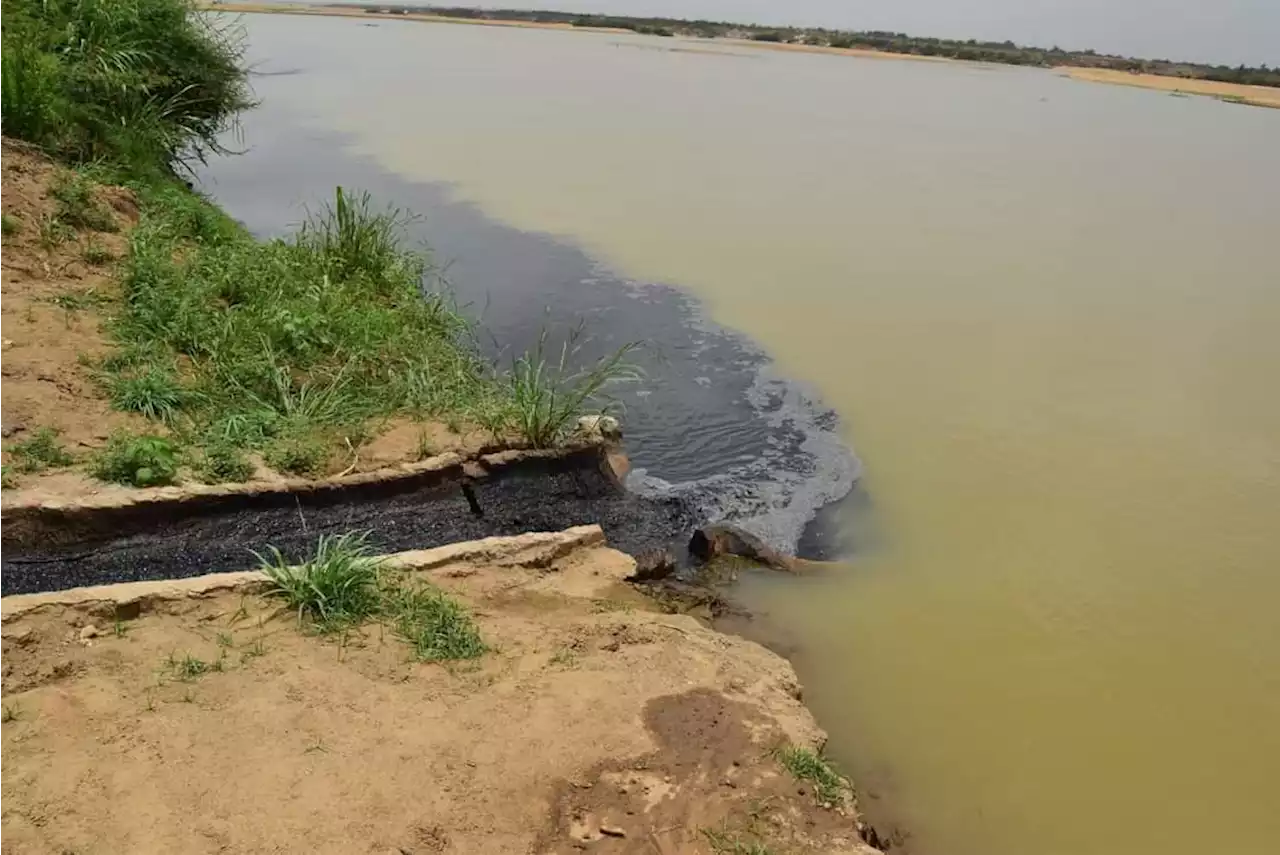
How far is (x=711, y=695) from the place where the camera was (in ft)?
11.5

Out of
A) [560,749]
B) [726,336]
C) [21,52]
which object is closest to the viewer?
[560,749]

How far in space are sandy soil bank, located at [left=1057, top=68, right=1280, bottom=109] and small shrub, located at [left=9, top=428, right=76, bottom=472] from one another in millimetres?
26659

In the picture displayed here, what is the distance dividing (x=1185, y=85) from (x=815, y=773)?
31567mm

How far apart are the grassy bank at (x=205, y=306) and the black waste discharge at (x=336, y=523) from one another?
20cm

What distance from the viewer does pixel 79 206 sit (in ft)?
20.8

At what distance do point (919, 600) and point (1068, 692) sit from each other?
→ 823mm

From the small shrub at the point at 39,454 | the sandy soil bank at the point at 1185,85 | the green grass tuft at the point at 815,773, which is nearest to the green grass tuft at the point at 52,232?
the small shrub at the point at 39,454

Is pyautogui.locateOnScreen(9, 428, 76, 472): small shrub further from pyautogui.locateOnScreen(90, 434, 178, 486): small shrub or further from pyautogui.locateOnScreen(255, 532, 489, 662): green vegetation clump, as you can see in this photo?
pyautogui.locateOnScreen(255, 532, 489, 662): green vegetation clump

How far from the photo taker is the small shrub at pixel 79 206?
20.6ft

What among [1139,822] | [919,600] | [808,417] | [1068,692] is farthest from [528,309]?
[1139,822]

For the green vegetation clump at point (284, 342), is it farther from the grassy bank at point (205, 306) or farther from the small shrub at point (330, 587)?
the small shrub at point (330, 587)

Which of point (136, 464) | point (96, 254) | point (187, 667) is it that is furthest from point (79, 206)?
point (187, 667)

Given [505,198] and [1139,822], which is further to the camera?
[505,198]

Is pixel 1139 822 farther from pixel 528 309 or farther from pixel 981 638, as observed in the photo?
pixel 528 309
